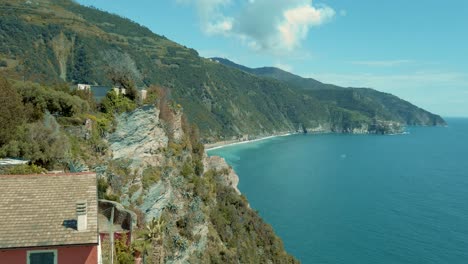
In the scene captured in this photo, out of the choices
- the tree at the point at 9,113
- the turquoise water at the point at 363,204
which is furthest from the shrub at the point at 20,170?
the turquoise water at the point at 363,204

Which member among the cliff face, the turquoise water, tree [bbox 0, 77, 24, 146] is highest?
tree [bbox 0, 77, 24, 146]

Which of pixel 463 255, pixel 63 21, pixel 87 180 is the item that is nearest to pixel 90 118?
pixel 87 180

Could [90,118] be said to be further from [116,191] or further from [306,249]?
[306,249]

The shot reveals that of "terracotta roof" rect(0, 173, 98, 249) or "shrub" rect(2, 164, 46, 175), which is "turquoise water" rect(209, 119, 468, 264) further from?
"terracotta roof" rect(0, 173, 98, 249)

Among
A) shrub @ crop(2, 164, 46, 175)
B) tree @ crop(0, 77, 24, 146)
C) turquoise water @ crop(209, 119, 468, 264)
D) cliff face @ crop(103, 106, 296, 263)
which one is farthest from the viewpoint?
turquoise water @ crop(209, 119, 468, 264)

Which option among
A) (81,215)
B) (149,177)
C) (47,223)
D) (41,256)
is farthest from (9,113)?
(81,215)

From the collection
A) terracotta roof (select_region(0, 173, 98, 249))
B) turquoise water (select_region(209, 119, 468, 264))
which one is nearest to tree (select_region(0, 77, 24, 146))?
terracotta roof (select_region(0, 173, 98, 249))

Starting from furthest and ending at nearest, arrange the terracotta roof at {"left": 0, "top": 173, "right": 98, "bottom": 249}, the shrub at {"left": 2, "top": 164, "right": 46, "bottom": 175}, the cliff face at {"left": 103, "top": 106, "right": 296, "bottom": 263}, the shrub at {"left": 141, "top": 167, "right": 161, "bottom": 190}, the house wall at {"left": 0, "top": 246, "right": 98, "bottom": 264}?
the shrub at {"left": 141, "top": 167, "right": 161, "bottom": 190}
the cliff face at {"left": 103, "top": 106, "right": 296, "bottom": 263}
the shrub at {"left": 2, "top": 164, "right": 46, "bottom": 175}
the terracotta roof at {"left": 0, "top": 173, "right": 98, "bottom": 249}
the house wall at {"left": 0, "top": 246, "right": 98, "bottom": 264}
